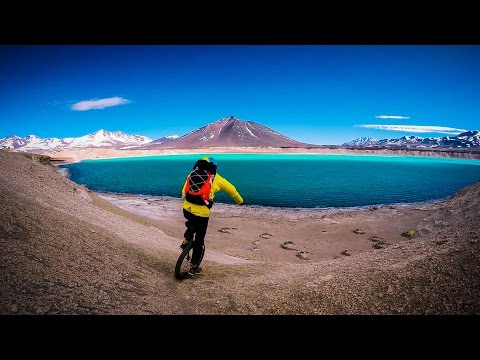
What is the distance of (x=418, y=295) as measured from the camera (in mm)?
5258

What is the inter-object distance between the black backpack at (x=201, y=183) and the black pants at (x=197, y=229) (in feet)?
1.52

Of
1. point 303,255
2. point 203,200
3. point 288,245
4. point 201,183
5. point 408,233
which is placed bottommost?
point 288,245

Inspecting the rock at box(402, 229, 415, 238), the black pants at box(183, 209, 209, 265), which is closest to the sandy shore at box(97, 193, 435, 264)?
the rock at box(402, 229, 415, 238)

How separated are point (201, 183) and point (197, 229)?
1.31 m

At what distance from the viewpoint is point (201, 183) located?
6.76 meters

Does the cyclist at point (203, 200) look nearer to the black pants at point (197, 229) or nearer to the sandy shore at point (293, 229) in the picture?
the black pants at point (197, 229)

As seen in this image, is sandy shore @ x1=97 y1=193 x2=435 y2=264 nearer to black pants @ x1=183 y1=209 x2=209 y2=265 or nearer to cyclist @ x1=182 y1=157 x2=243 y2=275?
black pants @ x1=183 y1=209 x2=209 y2=265

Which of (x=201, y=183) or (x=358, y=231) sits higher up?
(x=201, y=183)

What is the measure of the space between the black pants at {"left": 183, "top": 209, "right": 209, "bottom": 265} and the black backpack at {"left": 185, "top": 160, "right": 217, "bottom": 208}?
1.52ft

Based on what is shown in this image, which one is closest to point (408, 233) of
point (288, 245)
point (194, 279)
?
point (288, 245)

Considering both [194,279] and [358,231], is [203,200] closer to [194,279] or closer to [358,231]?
[194,279]
